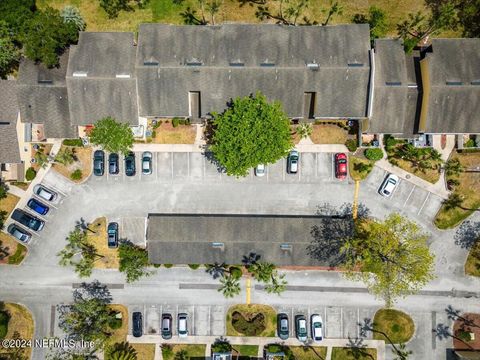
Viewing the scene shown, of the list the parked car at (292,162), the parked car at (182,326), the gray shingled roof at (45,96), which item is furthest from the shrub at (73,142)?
the parked car at (292,162)

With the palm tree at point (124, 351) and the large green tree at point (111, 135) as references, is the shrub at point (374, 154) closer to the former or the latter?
the large green tree at point (111, 135)

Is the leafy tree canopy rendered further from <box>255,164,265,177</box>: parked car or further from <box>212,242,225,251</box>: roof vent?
<box>212,242,225,251</box>: roof vent

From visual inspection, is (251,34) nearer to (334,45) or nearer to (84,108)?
(334,45)

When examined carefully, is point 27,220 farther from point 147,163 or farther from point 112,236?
point 147,163

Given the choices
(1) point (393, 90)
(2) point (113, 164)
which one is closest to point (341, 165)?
(1) point (393, 90)

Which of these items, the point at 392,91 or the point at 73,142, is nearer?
the point at 392,91

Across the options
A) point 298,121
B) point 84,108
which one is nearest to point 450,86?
point 298,121
